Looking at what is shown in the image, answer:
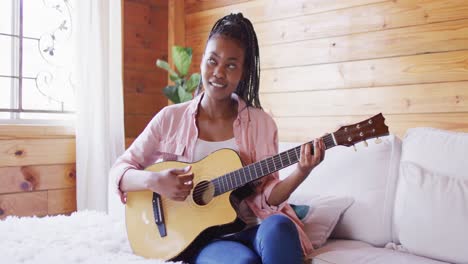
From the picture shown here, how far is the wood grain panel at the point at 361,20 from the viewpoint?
204cm

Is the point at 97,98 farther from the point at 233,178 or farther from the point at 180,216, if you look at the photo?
the point at 233,178

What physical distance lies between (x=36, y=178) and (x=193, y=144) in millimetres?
1337

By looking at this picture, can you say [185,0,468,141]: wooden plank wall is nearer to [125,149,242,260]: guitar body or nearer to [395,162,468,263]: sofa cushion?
[395,162,468,263]: sofa cushion

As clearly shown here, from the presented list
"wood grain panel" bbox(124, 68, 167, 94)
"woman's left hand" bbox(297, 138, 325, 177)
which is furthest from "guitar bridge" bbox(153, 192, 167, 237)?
"wood grain panel" bbox(124, 68, 167, 94)

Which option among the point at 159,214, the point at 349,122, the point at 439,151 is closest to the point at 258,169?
the point at 159,214

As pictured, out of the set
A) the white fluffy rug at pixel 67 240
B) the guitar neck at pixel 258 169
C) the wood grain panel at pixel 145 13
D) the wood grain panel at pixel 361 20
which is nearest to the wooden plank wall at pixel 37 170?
the white fluffy rug at pixel 67 240

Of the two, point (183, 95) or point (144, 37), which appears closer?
point (183, 95)

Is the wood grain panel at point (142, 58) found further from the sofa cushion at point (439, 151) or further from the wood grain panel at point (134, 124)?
the sofa cushion at point (439, 151)

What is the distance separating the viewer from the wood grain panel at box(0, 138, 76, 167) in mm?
2418

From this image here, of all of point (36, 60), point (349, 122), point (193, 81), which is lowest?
point (349, 122)

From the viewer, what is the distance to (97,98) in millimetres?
2684

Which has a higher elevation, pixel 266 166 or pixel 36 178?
pixel 266 166

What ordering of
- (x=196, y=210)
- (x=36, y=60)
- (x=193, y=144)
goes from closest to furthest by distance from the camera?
(x=196, y=210)
(x=193, y=144)
(x=36, y=60)

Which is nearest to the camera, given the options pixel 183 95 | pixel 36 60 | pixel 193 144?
pixel 193 144
